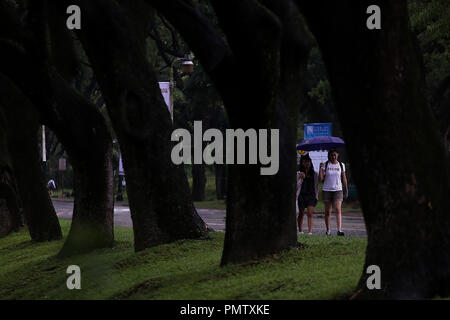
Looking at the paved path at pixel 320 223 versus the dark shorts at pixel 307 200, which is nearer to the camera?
the dark shorts at pixel 307 200

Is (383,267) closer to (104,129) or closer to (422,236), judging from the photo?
(422,236)

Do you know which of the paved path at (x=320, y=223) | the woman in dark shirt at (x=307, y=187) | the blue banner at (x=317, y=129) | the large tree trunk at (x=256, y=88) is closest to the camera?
the large tree trunk at (x=256, y=88)

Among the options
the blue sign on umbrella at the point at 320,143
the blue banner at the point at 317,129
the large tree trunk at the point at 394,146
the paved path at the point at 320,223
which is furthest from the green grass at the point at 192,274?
the blue banner at the point at 317,129

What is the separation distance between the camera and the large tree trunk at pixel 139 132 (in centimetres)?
1132

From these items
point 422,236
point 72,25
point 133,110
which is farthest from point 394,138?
point 72,25

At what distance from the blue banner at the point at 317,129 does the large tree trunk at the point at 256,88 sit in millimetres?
21348

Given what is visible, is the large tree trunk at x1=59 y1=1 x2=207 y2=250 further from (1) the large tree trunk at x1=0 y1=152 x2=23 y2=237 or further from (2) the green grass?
(1) the large tree trunk at x1=0 y1=152 x2=23 y2=237

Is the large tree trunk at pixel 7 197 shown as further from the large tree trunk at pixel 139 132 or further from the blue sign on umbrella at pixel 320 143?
the blue sign on umbrella at pixel 320 143

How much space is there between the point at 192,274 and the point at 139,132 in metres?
2.94

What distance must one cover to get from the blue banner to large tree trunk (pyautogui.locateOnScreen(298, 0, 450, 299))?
24.4 m

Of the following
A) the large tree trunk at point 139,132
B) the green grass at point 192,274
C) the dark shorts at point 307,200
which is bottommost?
the green grass at point 192,274

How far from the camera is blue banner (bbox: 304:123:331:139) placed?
101 ft

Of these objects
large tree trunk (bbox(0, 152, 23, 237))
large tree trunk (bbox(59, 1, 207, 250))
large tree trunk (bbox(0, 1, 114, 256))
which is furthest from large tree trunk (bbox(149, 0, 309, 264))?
large tree trunk (bbox(0, 152, 23, 237))
